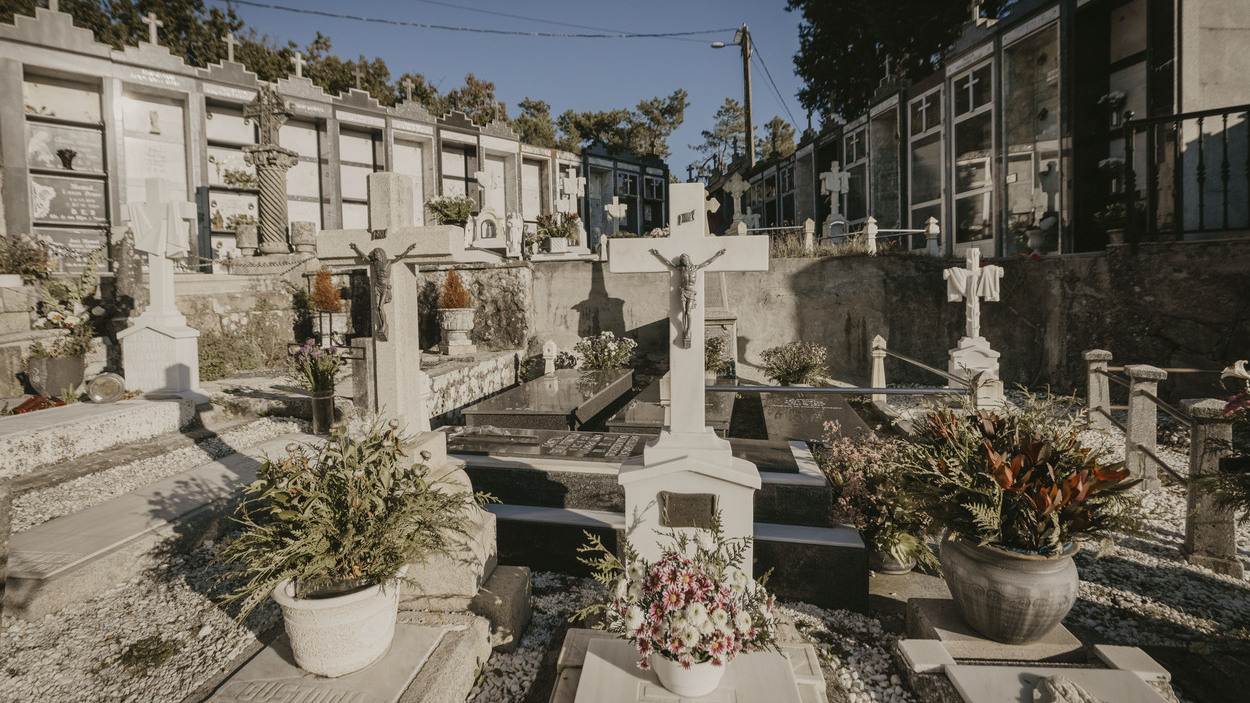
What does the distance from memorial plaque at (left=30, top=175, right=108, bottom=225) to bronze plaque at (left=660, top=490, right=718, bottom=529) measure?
56.7 ft

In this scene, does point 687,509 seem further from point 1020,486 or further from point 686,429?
point 1020,486

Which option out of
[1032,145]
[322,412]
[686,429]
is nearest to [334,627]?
[686,429]

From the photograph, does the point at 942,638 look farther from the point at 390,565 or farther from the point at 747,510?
the point at 390,565

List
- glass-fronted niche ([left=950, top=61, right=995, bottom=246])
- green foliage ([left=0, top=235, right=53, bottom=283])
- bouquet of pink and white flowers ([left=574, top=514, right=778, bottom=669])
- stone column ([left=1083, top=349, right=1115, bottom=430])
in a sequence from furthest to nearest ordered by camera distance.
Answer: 1. glass-fronted niche ([left=950, top=61, right=995, bottom=246])
2. green foliage ([left=0, top=235, right=53, bottom=283])
3. stone column ([left=1083, top=349, right=1115, bottom=430])
4. bouquet of pink and white flowers ([left=574, top=514, right=778, bottom=669])

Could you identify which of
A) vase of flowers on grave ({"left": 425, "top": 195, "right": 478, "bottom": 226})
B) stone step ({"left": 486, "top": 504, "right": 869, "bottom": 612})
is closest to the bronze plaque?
stone step ({"left": 486, "top": 504, "right": 869, "bottom": 612})

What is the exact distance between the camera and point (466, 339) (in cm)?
1165

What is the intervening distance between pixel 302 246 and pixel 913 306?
1370 cm

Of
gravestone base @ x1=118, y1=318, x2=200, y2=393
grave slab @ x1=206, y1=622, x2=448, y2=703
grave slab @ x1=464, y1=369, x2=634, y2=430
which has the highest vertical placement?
gravestone base @ x1=118, y1=318, x2=200, y2=393

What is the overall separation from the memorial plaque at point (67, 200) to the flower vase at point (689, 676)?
1803 centimetres

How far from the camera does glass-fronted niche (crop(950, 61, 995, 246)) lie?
1254 centimetres

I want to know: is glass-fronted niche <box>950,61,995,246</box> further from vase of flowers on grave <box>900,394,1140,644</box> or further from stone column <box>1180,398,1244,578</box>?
vase of flowers on grave <box>900,394,1140,644</box>

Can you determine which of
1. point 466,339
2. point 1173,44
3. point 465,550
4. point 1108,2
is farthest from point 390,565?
point 1108,2

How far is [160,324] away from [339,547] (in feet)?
23.4

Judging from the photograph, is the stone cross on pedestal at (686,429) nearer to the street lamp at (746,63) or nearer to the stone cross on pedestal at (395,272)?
the stone cross on pedestal at (395,272)
